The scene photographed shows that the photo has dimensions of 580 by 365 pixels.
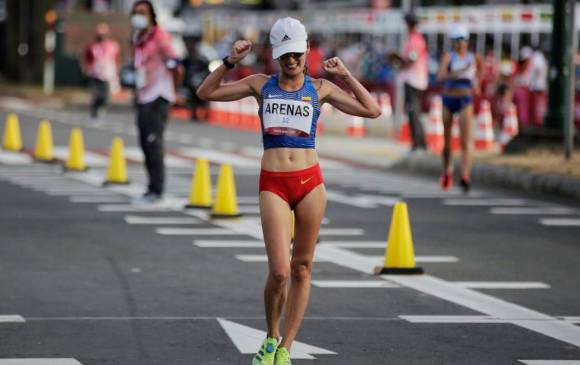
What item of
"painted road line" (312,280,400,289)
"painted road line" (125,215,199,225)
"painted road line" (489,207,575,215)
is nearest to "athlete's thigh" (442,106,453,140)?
"painted road line" (489,207,575,215)

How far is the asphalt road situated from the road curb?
0.93 ft

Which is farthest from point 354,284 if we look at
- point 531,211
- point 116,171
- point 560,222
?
point 116,171

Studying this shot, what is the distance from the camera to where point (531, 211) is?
17062 millimetres

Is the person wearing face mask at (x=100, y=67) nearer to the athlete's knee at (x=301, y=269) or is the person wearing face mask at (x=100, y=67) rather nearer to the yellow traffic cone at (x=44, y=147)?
the yellow traffic cone at (x=44, y=147)

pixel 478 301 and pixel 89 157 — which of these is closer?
pixel 478 301

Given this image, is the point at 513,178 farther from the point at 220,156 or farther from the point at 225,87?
the point at 225,87

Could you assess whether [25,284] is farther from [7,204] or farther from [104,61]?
[104,61]

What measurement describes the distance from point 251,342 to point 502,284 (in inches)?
123

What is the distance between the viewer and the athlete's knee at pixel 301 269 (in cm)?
830

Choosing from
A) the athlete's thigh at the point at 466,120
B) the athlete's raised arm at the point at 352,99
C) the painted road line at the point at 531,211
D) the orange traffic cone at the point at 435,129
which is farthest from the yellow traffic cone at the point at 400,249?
the orange traffic cone at the point at 435,129

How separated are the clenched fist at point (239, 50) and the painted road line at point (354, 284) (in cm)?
337

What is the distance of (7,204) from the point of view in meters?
16.8

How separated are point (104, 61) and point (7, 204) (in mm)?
17596

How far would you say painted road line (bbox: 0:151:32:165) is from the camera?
74.4ft
